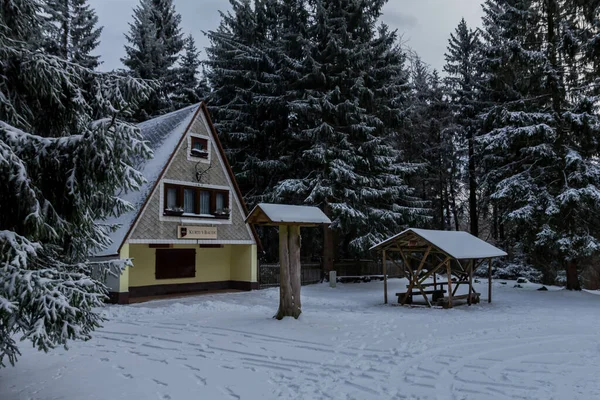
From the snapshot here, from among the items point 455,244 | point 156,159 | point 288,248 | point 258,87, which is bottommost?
point 288,248

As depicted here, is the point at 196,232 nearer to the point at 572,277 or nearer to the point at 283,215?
the point at 283,215

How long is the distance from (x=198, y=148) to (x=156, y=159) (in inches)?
74.0

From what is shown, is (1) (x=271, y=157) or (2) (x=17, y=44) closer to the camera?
(2) (x=17, y=44)

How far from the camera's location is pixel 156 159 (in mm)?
19328

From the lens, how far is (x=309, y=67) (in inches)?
1005

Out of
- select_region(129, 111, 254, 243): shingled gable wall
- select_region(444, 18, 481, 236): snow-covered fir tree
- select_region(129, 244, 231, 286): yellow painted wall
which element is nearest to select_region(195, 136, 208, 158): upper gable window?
select_region(129, 111, 254, 243): shingled gable wall

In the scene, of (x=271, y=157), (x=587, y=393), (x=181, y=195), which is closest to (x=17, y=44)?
(x=587, y=393)

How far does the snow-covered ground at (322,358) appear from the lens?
6.81 m

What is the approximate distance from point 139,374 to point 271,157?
2152 cm

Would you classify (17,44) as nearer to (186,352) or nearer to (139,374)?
(139,374)

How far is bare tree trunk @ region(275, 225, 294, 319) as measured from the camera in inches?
516

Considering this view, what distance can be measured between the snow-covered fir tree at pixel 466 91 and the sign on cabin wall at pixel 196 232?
19728 millimetres

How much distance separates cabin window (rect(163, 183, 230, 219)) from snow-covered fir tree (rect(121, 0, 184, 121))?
455 inches

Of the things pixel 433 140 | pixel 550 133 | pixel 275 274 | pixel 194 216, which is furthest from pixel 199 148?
pixel 433 140
